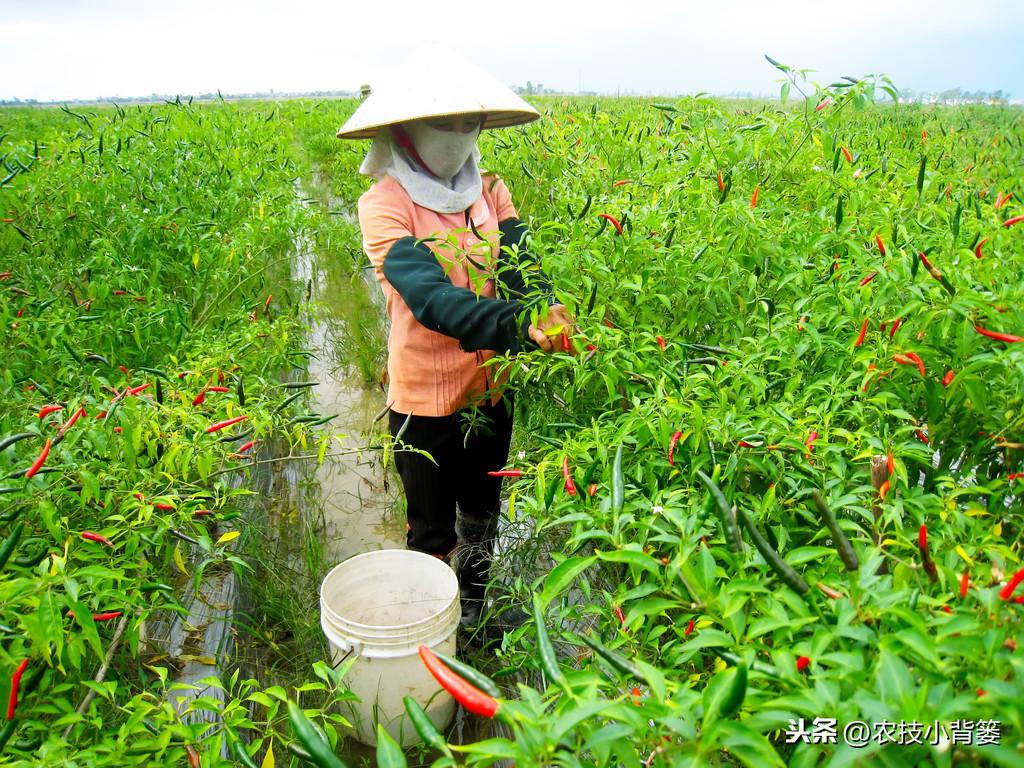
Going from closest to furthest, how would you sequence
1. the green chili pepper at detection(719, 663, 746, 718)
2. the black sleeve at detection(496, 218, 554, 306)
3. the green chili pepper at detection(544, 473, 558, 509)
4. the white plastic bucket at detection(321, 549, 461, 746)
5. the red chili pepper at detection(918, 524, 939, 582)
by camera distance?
1. the green chili pepper at detection(719, 663, 746, 718)
2. the red chili pepper at detection(918, 524, 939, 582)
3. the green chili pepper at detection(544, 473, 558, 509)
4. the black sleeve at detection(496, 218, 554, 306)
5. the white plastic bucket at detection(321, 549, 461, 746)

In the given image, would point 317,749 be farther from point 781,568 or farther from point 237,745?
point 781,568

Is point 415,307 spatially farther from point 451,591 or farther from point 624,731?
point 624,731

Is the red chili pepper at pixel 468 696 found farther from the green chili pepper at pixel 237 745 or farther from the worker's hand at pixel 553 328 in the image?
the worker's hand at pixel 553 328

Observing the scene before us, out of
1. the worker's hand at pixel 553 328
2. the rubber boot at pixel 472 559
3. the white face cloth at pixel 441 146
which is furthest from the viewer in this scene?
the rubber boot at pixel 472 559

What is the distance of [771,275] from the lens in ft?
6.21

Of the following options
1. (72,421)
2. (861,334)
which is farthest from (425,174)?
(861,334)

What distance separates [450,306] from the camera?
72.9 inches

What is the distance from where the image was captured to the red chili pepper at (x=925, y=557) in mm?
897

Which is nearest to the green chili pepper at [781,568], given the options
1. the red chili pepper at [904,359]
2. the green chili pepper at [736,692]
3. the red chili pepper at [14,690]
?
the green chili pepper at [736,692]

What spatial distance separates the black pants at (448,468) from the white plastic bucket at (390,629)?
193 millimetres

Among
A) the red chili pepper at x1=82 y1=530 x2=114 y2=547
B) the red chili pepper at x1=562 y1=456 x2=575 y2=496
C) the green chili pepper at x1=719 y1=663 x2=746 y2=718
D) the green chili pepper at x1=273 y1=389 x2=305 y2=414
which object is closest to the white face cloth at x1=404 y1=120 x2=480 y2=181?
the green chili pepper at x1=273 y1=389 x2=305 y2=414

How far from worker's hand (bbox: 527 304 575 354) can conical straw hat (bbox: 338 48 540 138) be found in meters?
0.68

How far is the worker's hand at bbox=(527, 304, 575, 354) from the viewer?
5.51 ft

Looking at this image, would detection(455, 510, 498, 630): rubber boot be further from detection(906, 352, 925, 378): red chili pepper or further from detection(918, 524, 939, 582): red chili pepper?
detection(918, 524, 939, 582): red chili pepper
